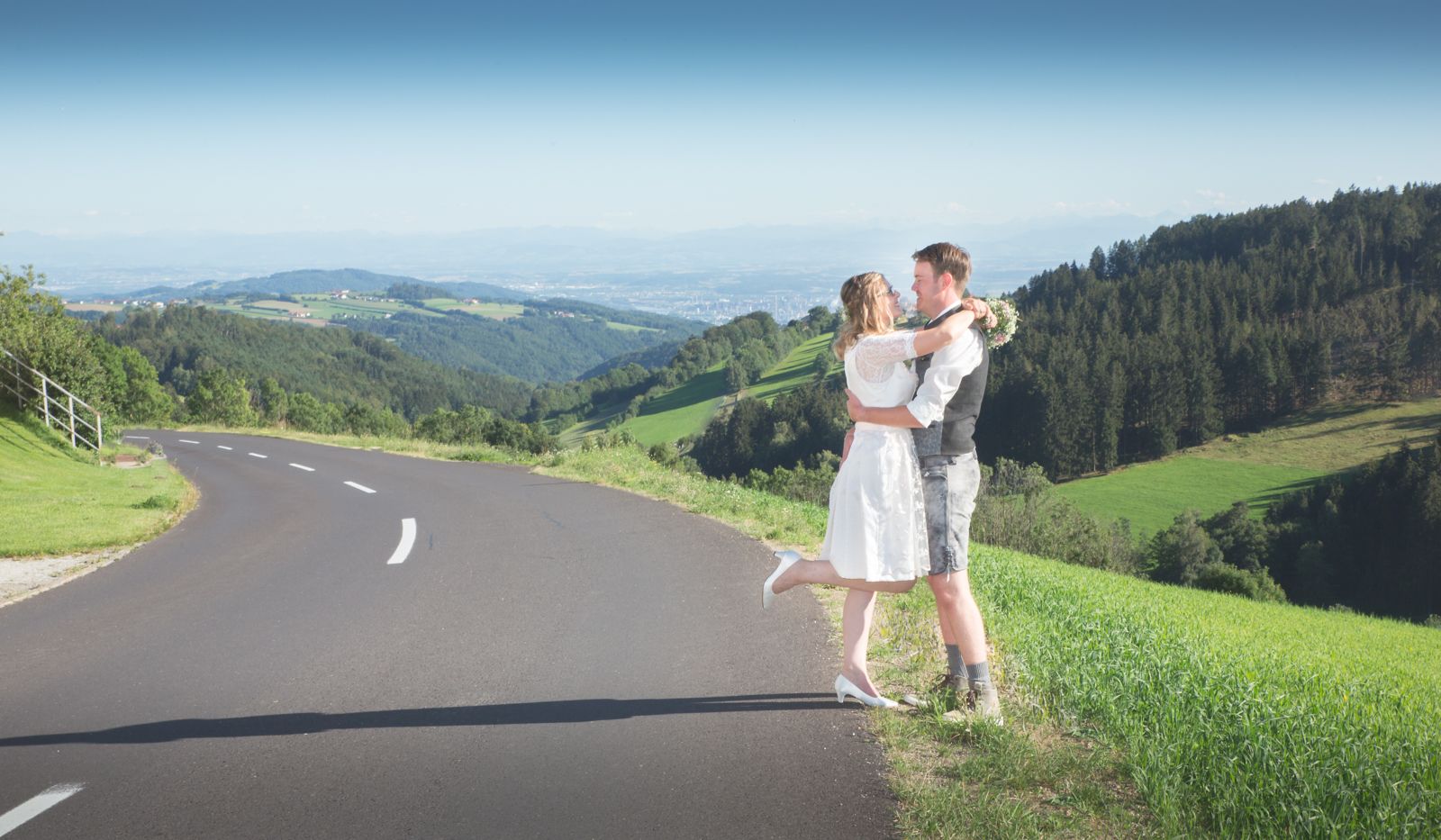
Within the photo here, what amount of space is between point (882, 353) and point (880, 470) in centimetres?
56

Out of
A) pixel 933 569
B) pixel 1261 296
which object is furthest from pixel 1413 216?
pixel 933 569

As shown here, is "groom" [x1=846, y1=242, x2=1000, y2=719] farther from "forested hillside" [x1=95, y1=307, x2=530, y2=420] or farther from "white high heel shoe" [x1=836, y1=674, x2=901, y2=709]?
"forested hillside" [x1=95, y1=307, x2=530, y2=420]

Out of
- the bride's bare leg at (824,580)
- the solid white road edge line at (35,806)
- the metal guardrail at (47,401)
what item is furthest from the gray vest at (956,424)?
the metal guardrail at (47,401)

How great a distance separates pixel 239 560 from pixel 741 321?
581 ft

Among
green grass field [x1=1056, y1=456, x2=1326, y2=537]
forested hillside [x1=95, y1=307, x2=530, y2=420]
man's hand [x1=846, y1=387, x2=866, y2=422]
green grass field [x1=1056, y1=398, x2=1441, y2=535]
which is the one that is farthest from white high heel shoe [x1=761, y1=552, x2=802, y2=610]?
forested hillside [x1=95, y1=307, x2=530, y2=420]

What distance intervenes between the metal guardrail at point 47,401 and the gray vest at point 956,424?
19546 millimetres

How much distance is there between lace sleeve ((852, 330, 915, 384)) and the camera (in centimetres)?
432

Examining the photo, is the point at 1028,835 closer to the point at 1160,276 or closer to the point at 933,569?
the point at 933,569

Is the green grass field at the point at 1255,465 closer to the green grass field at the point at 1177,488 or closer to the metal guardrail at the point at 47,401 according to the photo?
the green grass field at the point at 1177,488

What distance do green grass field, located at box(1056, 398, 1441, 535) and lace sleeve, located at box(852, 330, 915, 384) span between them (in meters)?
84.5

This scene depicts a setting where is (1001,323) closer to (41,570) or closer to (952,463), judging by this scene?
(952,463)

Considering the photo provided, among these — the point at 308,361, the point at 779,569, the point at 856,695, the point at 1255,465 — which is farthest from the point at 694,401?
the point at 856,695

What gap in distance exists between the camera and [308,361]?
167625 mm

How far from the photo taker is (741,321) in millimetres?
184625
